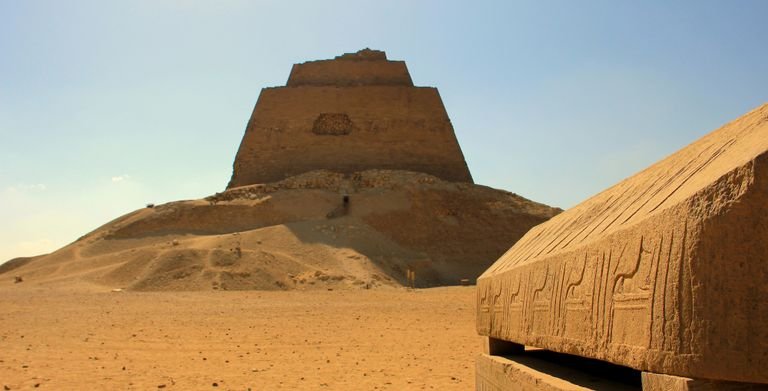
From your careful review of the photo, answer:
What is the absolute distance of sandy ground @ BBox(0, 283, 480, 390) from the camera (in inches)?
277

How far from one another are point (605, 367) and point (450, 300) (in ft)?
40.5

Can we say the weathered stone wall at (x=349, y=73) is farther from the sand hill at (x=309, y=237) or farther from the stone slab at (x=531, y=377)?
the stone slab at (x=531, y=377)

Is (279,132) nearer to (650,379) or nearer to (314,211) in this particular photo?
(314,211)

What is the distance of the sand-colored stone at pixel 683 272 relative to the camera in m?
2.34

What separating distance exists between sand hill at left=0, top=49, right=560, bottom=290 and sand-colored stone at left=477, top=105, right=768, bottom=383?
16.1 m

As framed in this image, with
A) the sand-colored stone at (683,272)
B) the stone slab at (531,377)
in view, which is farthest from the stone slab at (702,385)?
the stone slab at (531,377)

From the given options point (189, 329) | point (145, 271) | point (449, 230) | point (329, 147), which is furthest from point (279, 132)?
point (189, 329)

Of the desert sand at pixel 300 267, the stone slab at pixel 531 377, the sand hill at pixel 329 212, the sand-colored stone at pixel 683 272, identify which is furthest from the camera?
the sand hill at pixel 329 212

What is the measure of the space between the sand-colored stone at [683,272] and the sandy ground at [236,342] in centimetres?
340

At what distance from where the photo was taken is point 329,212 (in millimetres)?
25578

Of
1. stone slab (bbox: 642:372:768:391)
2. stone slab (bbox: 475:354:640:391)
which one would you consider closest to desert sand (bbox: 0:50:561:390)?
stone slab (bbox: 475:354:640:391)

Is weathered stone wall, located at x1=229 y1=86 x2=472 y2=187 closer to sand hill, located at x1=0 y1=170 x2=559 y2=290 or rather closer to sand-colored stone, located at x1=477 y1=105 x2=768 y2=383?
sand hill, located at x1=0 y1=170 x2=559 y2=290

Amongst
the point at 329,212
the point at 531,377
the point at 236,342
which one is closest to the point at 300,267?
the point at 329,212

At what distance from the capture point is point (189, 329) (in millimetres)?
11211
